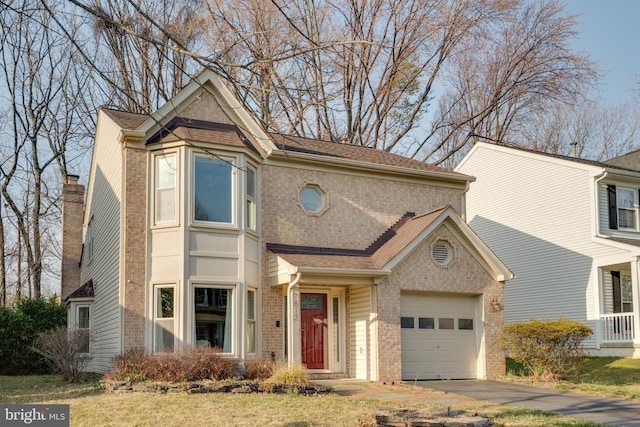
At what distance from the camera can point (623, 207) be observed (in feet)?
79.8

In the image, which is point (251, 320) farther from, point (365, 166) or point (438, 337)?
point (365, 166)

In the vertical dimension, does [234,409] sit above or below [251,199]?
below

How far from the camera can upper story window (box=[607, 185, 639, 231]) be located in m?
24.0

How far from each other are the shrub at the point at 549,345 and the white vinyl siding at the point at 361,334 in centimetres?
399

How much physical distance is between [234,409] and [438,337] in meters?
8.47

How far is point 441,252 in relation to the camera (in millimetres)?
18828

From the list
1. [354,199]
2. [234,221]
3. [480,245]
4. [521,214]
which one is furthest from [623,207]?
[234,221]

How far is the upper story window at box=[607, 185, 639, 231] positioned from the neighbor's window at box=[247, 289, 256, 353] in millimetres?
13477

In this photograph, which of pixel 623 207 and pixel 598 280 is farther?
pixel 623 207

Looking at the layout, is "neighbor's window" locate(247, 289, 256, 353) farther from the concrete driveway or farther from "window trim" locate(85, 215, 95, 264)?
"window trim" locate(85, 215, 95, 264)

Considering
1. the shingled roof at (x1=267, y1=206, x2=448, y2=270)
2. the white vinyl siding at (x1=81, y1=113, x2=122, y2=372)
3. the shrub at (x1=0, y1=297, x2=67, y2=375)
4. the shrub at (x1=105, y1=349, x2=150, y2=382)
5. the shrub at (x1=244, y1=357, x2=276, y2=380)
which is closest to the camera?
the shrub at (x1=105, y1=349, x2=150, y2=382)

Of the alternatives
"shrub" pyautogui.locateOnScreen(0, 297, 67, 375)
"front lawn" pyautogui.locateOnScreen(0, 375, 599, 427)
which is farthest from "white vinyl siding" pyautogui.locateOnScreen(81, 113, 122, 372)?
"front lawn" pyautogui.locateOnScreen(0, 375, 599, 427)

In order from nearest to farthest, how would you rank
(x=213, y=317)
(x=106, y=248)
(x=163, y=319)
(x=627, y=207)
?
(x=163, y=319) → (x=213, y=317) → (x=106, y=248) → (x=627, y=207)

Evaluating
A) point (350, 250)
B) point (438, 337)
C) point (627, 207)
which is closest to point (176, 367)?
point (350, 250)
